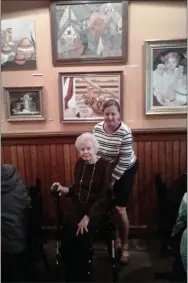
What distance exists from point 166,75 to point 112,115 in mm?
536

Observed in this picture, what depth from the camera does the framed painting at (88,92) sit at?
7.86 feet

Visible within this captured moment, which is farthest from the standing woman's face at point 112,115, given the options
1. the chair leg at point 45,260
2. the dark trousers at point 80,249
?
the chair leg at point 45,260

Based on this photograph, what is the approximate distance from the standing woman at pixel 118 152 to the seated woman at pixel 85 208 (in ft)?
0.54

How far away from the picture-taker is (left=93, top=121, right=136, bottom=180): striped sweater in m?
2.20

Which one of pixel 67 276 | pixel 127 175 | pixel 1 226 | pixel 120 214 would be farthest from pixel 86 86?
pixel 67 276

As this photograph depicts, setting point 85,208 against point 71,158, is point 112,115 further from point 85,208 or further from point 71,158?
point 85,208

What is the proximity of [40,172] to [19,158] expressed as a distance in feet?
0.64

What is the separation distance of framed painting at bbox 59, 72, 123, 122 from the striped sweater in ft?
0.86

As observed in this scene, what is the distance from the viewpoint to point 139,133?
2451mm

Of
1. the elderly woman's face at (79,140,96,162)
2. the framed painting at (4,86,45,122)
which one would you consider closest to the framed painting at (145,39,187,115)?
the elderly woman's face at (79,140,96,162)

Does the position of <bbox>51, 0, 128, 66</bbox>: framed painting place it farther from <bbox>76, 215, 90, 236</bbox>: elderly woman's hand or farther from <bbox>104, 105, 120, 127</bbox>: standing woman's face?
<bbox>76, 215, 90, 236</bbox>: elderly woman's hand

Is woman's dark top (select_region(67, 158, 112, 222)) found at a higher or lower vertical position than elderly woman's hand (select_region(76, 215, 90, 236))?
higher

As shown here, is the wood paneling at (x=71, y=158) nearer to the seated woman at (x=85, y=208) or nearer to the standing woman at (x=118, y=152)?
the standing woman at (x=118, y=152)

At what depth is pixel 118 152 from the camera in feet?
7.26
